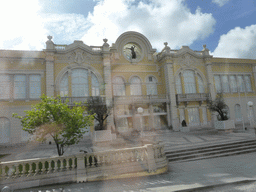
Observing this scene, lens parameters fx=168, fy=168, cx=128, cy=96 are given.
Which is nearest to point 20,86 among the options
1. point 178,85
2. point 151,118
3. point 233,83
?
point 151,118

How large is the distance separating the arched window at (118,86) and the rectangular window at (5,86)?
11640 mm

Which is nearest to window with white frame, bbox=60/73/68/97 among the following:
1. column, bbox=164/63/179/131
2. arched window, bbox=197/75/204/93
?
column, bbox=164/63/179/131

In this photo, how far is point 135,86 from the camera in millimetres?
22625

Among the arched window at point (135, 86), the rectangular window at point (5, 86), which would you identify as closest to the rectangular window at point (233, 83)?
the arched window at point (135, 86)

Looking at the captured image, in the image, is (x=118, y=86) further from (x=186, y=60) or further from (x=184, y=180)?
(x=184, y=180)

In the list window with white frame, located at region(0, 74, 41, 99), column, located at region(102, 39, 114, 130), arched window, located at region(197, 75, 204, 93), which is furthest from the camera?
arched window, located at region(197, 75, 204, 93)

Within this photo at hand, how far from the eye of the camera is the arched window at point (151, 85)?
2309 cm

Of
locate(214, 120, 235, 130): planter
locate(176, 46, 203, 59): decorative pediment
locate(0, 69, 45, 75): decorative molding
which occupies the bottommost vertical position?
locate(214, 120, 235, 130): planter

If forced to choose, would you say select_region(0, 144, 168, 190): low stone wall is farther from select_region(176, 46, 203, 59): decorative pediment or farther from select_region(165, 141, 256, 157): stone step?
select_region(176, 46, 203, 59): decorative pediment

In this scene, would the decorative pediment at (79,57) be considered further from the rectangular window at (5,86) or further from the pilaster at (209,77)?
the pilaster at (209,77)

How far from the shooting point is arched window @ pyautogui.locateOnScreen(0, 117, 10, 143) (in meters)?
17.2

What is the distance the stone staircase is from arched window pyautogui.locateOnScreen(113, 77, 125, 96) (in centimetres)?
1254

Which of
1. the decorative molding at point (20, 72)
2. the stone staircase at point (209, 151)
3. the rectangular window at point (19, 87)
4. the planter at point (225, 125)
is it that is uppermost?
the decorative molding at point (20, 72)

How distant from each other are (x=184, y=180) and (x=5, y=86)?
1960cm
